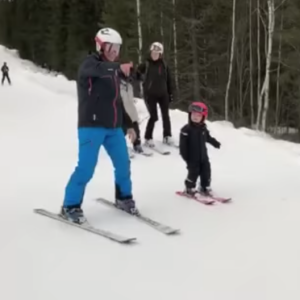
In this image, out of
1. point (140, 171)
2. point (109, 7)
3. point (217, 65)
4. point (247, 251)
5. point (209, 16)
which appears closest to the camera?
point (247, 251)

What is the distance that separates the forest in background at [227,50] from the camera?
25.3 meters

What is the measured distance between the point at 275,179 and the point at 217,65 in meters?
21.7

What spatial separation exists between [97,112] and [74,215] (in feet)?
3.12

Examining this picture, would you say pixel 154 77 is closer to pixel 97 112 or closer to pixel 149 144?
pixel 149 144

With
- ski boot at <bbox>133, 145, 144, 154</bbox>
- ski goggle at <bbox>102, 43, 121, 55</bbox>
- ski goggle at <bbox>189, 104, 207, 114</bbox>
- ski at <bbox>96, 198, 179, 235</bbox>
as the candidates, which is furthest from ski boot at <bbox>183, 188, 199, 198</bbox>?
ski boot at <bbox>133, 145, 144, 154</bbox>

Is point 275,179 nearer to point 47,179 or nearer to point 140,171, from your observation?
point 140,171

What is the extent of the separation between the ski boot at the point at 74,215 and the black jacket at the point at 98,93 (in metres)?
0.77

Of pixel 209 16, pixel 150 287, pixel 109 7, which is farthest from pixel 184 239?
pixel 109 7

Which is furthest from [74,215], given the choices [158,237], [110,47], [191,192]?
[191,192]

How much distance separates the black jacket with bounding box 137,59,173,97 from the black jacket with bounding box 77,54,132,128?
12.4 feet

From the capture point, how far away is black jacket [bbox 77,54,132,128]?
5.14 meters

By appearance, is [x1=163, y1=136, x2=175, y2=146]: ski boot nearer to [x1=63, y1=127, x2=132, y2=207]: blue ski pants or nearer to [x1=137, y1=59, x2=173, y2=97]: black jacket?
[x1=137, y1=59, x2=173, y2=97]: black jacket

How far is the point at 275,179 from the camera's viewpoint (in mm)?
Answer: 7871

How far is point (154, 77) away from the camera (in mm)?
9078
